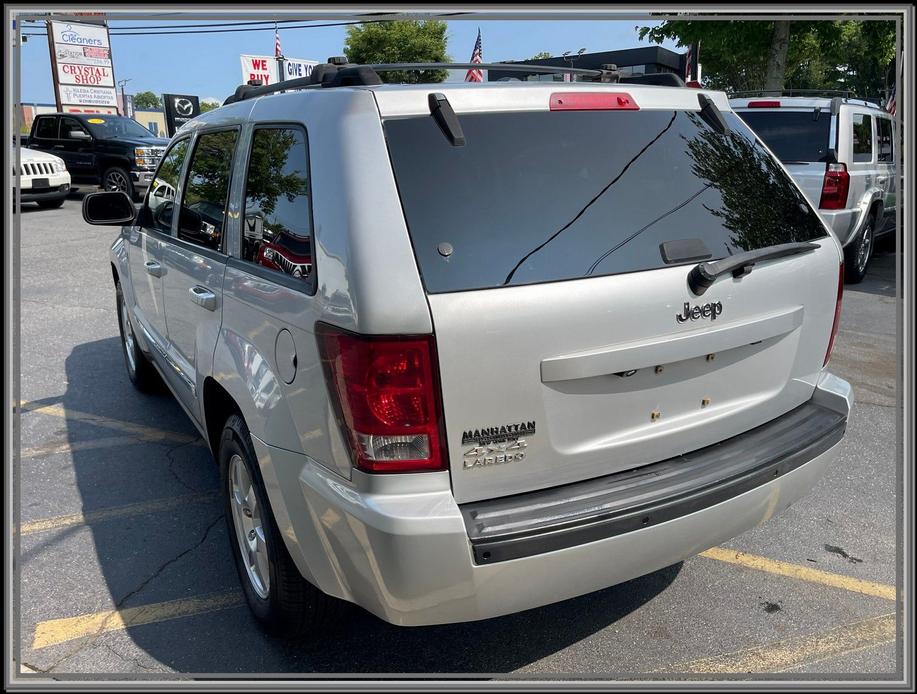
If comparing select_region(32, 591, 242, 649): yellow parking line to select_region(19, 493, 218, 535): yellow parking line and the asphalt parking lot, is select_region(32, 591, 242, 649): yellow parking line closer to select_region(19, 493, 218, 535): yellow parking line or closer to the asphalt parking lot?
the asphalt parking lot

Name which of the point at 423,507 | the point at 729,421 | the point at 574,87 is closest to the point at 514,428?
the point at 423,507

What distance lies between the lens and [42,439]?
16.2ft

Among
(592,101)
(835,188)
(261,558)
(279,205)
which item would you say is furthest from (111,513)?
(835,188)

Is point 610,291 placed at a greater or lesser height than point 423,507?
greater

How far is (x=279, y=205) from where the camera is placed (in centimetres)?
272

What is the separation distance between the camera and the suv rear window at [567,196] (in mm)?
2281

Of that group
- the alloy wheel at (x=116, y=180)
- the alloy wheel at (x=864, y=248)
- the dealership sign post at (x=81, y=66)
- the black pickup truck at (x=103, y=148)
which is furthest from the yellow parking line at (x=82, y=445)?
the dealership sign post at (x=81, y=66)

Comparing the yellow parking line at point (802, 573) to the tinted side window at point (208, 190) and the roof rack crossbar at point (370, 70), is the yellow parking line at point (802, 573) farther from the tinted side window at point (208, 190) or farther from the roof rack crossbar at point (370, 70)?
the tinted side window at point (208, 190)

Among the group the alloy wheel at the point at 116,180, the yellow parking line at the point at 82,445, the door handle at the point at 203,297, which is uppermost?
the alloy wheel at the point at 116,180

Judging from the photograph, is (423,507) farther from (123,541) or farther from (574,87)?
(123,541)

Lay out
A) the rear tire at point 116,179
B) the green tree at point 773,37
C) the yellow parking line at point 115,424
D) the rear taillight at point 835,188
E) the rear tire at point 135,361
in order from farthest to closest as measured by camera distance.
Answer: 1. the rear tire at point 116,179
2. the green tree at point 773,37
3. the rear taillight at point 835,188
4. the rear tire at point 135,361
5. the yellow parking line at point 115,424

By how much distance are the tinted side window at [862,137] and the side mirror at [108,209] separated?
25.7 feet

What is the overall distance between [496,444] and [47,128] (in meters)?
19.4

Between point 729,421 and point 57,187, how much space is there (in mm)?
16675
